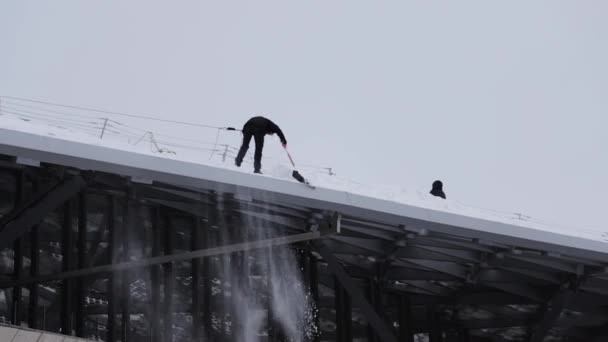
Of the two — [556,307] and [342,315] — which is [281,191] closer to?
[342,315]

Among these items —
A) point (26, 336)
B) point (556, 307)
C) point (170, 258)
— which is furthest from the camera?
point (556, 307)

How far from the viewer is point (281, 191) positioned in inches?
971

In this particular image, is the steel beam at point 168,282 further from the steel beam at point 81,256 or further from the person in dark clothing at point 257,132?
the person in dark clothing at point 257,132

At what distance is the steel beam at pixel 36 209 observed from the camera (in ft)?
75.8

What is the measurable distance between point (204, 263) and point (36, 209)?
17.7ft

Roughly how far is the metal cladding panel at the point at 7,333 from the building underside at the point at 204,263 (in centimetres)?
268

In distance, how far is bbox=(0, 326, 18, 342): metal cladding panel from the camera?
20.3 m

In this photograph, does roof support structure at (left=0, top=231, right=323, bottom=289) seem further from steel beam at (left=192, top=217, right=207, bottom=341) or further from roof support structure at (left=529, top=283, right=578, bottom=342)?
roof support structure at (left=529, top=283, right=578, bottom=342)

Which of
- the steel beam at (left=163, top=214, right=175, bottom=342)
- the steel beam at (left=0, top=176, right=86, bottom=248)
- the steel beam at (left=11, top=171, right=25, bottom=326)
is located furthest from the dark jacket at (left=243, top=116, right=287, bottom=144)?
the steel beam at (left=11, top=171, right=25, bottom=326)

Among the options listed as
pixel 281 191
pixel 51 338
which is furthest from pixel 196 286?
pixel 51 338

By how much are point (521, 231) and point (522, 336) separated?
9565 millimetres

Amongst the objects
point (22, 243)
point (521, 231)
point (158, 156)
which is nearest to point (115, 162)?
point (158, 156)

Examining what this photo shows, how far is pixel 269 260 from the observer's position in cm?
2856

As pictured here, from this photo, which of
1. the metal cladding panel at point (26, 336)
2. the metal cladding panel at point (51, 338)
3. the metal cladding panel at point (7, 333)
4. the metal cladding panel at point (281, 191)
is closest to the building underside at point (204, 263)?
the metal cladding panel at point (281, 191)
